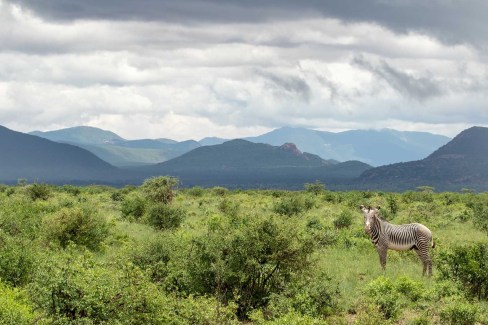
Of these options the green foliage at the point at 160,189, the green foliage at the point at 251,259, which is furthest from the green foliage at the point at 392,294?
the green foliage at the point at 160,189

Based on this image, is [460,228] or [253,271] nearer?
[253,271]

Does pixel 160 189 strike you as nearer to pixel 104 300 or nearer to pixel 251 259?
pixel 251 259

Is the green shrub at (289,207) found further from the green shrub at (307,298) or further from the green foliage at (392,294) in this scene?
the green shrub at (307,298)

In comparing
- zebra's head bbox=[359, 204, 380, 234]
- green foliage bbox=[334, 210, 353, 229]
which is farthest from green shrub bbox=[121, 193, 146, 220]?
zebra's head bbox=[359, 204, 380, 234]

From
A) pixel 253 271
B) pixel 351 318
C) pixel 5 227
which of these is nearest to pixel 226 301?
pixel 253 271

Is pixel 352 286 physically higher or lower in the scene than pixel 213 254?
lower

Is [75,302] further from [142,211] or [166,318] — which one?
[142,211]

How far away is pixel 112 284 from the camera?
43.9 ft

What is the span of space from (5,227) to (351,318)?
16.4 meters

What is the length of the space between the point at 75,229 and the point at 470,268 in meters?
17.2

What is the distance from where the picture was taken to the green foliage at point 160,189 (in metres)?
51.9

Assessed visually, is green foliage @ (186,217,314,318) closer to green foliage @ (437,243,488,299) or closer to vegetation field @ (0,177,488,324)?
vegetation field @ (0,177,488,324)

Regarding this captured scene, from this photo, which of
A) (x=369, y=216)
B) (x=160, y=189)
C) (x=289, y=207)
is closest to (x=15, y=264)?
(x=369, y=216)

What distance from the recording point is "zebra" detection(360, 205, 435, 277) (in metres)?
23.7
